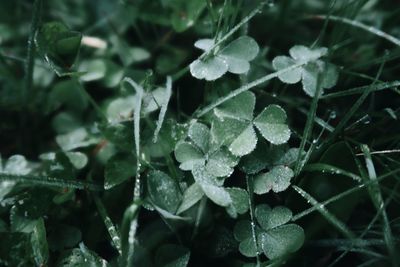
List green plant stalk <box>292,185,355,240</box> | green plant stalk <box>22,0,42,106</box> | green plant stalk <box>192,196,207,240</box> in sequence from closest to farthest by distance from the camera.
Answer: green plant stalk <box>292,185,355,240</box> → green plant stalk <box>192,196,207,240</box> → green plant stalk <box>22,0,42,106</box>

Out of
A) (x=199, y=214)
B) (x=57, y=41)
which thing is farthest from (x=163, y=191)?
(x=57, y=41)

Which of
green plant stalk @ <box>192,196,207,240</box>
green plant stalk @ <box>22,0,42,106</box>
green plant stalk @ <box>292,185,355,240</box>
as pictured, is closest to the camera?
green plant stalk @ <box>292,185,355,240</box>

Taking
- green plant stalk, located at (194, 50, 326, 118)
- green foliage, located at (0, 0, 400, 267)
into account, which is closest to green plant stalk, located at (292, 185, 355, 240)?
green foliage, located at (0, 0, 400, 267)

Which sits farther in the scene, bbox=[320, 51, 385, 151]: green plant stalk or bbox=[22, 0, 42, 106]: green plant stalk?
bbox=[22, 0, 42, 106]: green plant stalk

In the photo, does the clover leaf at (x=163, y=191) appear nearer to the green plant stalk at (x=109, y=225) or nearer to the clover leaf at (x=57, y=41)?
the green plant stalk at (x=109, y=225)

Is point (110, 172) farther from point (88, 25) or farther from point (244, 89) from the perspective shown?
point (88, 25)

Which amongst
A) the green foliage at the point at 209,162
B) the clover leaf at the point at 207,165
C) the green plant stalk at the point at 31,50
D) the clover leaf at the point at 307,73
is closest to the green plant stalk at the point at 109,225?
the green foliage at the point at 209,162

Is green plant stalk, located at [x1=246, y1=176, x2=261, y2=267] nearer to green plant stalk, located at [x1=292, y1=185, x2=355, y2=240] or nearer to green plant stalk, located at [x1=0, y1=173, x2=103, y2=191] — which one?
green plant stalk, located at [x1=292, y1=185, x2=355, y2=240]
